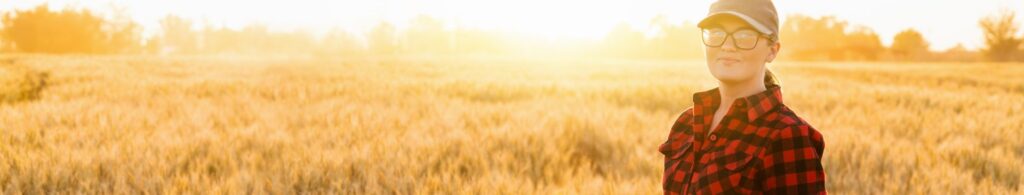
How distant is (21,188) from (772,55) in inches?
137

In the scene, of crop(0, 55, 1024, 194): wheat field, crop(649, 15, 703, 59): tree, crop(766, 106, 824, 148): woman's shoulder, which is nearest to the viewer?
crop(766, 106, 824, 148): woman's shoulder

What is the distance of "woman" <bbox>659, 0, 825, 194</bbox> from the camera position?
1.52 m

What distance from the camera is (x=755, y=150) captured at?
1.58 meters

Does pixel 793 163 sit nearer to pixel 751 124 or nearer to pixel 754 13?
pixel 751 124

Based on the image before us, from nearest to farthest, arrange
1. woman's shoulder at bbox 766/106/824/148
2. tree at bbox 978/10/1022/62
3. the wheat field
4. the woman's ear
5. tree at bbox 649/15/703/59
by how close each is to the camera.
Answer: woman's shoulder at bbox 766/106/824/148, the woman's ear, the wheat field, tree at bbox 978/10/1022/62, tree at bbox 649/15/703/59

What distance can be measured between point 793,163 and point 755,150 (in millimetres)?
96

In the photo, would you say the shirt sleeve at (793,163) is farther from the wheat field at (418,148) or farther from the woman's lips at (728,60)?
the wheat field at (418,148)

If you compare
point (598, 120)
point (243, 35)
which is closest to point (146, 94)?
point (598, 120)

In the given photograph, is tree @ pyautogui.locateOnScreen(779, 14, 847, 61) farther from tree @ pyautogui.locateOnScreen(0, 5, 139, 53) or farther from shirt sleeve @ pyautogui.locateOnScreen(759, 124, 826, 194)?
shirt sleeve @ pyautogui.locateOnScreen(759, 124, 826, 194)

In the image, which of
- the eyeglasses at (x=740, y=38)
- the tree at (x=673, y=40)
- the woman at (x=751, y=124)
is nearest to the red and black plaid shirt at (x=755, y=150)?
the woman at (x=751, y=124)

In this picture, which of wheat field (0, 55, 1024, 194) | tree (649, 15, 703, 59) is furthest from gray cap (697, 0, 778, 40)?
tree (649, 15, 703, 59)

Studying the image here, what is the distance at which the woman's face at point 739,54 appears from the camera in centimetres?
158

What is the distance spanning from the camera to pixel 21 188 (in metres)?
3.15

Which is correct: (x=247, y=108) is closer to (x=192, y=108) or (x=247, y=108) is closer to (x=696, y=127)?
(x=192, y=108)
